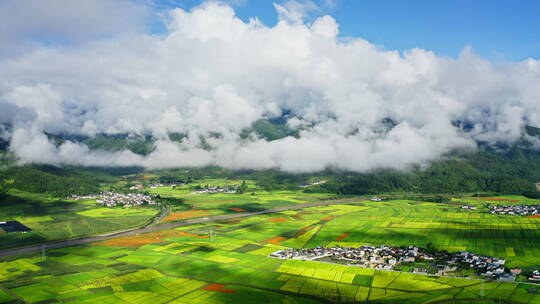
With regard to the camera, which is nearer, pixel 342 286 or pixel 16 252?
pixel 342 286

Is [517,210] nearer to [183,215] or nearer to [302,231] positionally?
[302,231]

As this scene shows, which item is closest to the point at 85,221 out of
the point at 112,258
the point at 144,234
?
the point at 144,234

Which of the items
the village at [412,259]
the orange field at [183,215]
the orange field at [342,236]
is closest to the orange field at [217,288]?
the village at [412,259]

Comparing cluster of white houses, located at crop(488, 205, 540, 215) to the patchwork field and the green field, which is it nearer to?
the patchwork field

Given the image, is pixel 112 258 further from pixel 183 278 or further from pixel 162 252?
pixel 183 278

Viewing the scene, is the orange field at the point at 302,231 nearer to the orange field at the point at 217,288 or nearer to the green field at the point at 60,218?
the orange field at the point at 217,288

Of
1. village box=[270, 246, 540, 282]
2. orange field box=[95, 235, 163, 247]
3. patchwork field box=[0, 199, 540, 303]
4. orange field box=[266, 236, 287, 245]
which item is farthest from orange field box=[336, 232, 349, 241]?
orange field box=[95, 235, 163, 247]
